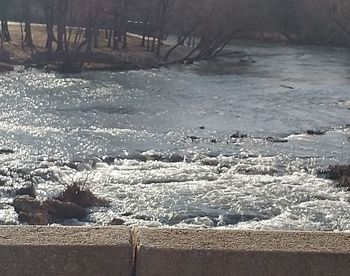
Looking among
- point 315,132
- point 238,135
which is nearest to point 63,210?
point 238,135

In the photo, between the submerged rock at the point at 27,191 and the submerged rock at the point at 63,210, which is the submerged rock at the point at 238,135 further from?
the submerged rock at the point at 63,210

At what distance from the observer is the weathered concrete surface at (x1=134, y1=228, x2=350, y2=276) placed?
2.95 metres

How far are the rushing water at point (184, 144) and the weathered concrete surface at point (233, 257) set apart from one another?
8355 mm

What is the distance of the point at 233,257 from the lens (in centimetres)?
297

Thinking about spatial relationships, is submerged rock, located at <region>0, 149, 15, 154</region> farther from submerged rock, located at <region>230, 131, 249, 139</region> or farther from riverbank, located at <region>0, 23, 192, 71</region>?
riverbank, located at <region>0, 23, 192, 71</region>

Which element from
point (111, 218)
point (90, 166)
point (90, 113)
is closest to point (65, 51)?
point (90, 113)

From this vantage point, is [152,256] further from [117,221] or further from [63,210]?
[63,210]

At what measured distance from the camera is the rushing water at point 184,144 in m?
12.6

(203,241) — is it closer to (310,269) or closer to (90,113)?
(310,269)

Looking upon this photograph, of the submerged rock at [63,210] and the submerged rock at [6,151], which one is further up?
the submerged rock at [63,210]

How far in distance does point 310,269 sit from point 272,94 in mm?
29534

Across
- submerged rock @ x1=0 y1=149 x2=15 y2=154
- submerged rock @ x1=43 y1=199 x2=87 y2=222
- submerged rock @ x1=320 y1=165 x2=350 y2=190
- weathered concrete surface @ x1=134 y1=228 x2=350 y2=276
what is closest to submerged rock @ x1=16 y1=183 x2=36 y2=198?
submerged rock @ x1=43 y1=199 x2=87 y2=222

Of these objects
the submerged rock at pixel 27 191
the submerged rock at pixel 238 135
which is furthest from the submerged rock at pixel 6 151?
the submerged rock at pixel 238 135

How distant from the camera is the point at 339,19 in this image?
2484 inches
